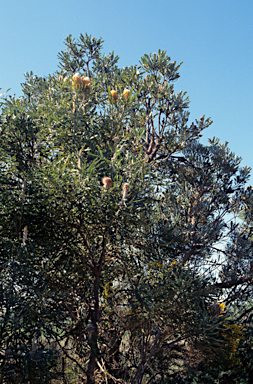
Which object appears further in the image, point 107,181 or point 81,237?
point 81,237

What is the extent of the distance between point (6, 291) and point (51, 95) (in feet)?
7.99

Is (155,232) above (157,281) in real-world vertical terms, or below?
above

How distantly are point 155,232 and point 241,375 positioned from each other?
202 inches

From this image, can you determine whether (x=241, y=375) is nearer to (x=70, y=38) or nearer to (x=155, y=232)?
(x=155, y=232)

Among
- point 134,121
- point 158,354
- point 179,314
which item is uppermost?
point 134,121

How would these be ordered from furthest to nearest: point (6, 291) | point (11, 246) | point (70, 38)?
1. point (70, 38)
2. point (11, 246)
3. point (6, 291)

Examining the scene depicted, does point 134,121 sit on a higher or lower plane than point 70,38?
lower

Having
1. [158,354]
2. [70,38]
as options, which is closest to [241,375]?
[158,354]

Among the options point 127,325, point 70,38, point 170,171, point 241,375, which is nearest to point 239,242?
point 170,171

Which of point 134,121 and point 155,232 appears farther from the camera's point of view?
point 134,121

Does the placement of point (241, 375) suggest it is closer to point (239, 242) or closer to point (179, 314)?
point (239, 242)

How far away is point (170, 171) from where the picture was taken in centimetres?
699

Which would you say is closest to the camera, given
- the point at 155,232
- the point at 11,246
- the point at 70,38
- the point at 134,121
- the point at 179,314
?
the point at 11,246

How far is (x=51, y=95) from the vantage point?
3.75 m
